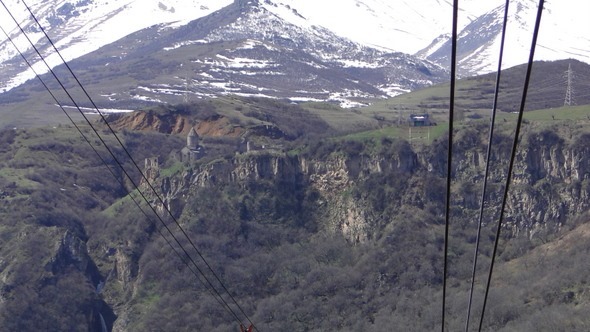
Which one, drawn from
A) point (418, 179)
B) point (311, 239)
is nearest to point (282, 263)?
point (311, 239)

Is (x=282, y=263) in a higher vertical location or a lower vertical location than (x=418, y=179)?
higher

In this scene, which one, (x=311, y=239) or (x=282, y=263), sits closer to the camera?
(x=282, y=263)

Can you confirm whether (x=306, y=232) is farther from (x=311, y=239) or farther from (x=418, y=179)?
(x=418, y=179)

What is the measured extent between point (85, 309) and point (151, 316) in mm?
5467

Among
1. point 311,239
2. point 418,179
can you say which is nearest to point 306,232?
point 311,239

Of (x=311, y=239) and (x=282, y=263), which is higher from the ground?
(x=282, y=263)

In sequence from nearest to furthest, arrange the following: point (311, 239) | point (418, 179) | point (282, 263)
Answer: point (282, 263)
point (311, 239)
point (418, 179)

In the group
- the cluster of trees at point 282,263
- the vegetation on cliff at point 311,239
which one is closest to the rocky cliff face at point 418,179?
the vegetation on cliff at point 311,239

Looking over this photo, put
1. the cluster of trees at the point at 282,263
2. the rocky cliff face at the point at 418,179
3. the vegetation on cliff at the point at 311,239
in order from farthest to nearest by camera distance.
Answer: the rocky cliff face at the point at 418,179, the vegetation on cliff at the point at 311,239, the cluster of trees at the point at 282,263

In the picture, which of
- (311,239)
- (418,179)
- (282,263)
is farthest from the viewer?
(418,179)

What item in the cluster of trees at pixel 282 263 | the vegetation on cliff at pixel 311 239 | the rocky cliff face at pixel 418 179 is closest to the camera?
Result: the cluster of trees at pixel 282 263

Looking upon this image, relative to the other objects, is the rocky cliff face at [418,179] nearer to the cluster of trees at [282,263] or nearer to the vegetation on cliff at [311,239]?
the vegetation on cliff at [311,239]

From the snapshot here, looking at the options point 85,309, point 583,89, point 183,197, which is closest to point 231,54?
point 583,89

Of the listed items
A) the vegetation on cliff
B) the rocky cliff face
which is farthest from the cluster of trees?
the rocky cliff face
